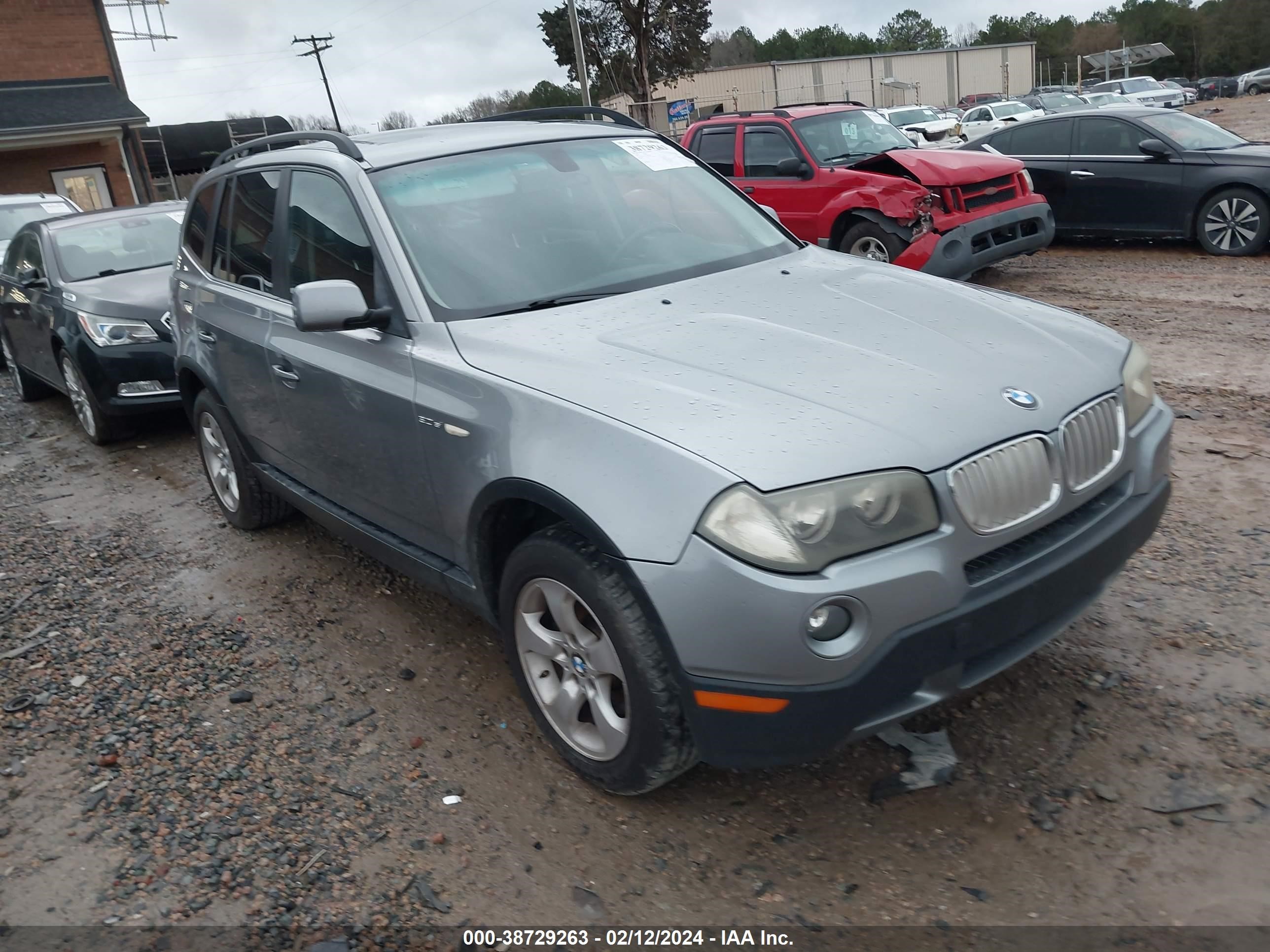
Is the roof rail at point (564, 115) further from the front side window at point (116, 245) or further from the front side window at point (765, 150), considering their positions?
the front side window at point (765, 150)

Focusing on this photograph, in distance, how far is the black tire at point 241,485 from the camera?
4.96 m

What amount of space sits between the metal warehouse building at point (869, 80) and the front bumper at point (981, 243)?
1661 inches

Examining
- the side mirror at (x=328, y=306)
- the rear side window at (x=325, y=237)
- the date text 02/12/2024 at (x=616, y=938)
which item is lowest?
the date text 02/12/2024 at (x=616, y=938)

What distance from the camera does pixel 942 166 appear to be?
9.23 m

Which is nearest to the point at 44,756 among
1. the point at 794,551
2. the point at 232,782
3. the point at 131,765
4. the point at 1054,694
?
the point at 131,765

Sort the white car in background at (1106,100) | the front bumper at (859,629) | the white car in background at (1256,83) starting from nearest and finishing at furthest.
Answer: the front bumper at (859,629) → the white car in background at (1106,100) → the white car in background at (1256,83)

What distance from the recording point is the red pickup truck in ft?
29.3

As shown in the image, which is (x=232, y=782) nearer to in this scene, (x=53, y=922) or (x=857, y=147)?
(x=53, y=922)

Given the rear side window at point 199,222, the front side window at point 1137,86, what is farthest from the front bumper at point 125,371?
the front side window at point 1137,86

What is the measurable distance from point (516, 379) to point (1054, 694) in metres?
1.96

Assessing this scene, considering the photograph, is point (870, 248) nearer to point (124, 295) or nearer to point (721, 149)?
point (721, 149)

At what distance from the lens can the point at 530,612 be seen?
3010mm

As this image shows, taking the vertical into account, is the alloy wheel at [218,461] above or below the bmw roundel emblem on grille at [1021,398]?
below

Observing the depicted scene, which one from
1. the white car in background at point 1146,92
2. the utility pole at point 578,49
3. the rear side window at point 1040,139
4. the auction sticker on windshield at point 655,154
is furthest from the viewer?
the white car in background at point 1146,92
